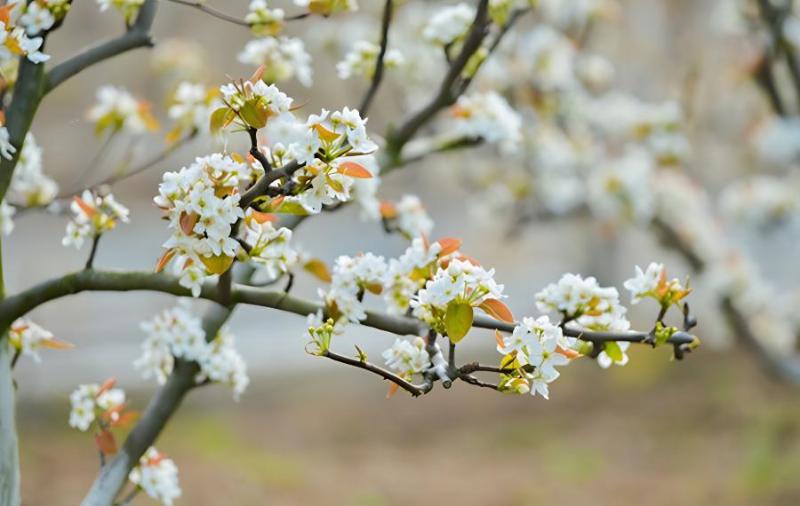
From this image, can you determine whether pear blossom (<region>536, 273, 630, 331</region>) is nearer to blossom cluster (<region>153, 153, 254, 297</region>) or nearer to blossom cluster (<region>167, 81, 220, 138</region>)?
blossom cluster (<region>153, 153, 254, 297</region>)

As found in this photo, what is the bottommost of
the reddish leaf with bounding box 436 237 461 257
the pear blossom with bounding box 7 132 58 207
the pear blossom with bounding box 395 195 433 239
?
the pear blossom with bounding box 7 132 58 207

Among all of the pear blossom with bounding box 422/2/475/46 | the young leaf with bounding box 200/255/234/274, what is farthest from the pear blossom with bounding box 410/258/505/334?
the pear blossom with bounding box 422/2/475/46

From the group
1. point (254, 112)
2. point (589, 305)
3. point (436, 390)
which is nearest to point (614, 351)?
point (589, 305)

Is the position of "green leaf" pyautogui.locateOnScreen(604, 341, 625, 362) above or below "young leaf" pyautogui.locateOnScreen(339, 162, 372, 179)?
below

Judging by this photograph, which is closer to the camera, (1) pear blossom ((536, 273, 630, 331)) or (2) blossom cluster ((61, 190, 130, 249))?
(1) pear blossom ((536, 273, 630, 331))

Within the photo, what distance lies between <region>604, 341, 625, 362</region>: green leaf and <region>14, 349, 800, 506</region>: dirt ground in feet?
6.79

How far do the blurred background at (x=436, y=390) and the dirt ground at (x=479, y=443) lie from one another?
1cm

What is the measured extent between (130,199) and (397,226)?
17.4ft

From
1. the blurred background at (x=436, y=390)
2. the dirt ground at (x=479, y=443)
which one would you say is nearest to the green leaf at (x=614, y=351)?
the blurred background at (x=436, y=390)

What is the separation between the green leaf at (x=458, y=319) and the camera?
1.10 m

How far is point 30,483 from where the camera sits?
3068mm

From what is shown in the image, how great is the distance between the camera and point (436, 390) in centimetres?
489

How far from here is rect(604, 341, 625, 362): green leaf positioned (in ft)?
4.24

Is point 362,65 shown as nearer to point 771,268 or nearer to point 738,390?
point 738,390
